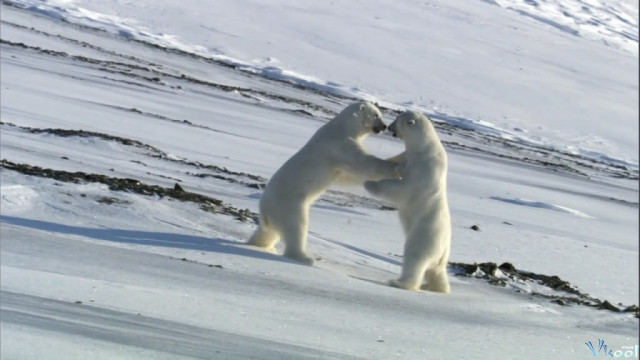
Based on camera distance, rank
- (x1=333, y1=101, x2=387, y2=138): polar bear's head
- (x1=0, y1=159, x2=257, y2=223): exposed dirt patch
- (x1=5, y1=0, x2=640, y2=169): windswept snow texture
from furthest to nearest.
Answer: (x1=5, y1=0, x2=640, y2=169): windswept snow texture → (x1=0, y1=159, x2=257, y2=223): exposed dirt patch → (x1=333, y1=101, x2=387, y2=138): polar bear's head

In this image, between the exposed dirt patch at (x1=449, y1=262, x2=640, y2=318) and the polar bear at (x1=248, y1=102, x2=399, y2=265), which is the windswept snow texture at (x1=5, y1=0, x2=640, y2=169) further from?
the polar bear at (x1=248, y1=102, x2=399, y2=265)

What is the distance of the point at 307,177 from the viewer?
597cm

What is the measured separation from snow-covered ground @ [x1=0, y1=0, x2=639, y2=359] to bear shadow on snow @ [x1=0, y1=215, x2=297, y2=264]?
0.02 m

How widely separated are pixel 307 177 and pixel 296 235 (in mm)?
328

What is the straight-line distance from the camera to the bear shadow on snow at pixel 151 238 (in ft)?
17.8

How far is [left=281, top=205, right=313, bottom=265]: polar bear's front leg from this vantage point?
593 centimetres

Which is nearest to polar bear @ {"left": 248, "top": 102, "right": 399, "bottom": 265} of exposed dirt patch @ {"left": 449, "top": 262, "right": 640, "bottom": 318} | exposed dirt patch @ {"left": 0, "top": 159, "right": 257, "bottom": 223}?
exposed dirt patch @ {"left": 0, "top": 159, "right": 257, "bottom": 223}

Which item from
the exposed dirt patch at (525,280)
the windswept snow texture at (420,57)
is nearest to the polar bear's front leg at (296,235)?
the exposed dirt patch at (525,280)

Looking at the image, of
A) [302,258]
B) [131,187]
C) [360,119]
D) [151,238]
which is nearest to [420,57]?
[131,187]

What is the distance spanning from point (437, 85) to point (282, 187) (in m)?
30.7

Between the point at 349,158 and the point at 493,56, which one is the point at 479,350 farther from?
the point at 493,56

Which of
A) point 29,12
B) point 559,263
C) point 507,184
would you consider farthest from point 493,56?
point 559,263

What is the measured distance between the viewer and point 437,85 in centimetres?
3625

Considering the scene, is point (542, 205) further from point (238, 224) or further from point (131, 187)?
point (131, 187)
